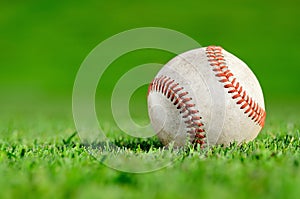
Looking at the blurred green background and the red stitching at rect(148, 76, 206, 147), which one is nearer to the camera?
the red stitching at rect(148, 76, 206, 147)

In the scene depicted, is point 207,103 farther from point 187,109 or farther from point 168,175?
point 168,175

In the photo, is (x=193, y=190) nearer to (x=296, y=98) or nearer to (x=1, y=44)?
(x=296, y=98)

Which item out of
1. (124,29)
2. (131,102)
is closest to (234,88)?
(131,102)

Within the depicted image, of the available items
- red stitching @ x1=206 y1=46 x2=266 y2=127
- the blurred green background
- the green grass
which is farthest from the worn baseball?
the blurred green background

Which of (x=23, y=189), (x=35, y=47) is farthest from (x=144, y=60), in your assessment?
(x=23, y=189)

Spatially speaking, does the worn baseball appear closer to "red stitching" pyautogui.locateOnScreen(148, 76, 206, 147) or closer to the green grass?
"red stitching" pyautogui.locateOnScreen(148, 76, 206, 147)

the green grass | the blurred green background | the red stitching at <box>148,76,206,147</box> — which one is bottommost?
the green grass

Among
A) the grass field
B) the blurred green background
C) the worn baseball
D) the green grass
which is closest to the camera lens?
the green grass

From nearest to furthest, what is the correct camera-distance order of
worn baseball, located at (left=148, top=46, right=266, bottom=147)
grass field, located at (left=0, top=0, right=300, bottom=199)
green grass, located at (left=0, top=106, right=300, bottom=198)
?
green grass, located at (left=0, top=106, right=300, bottom=198) → grass field, located at (left=0, top=0, right=300, bottom=199) → worn baseball, located at (left=148, top=46, right=266, bottom=147)
